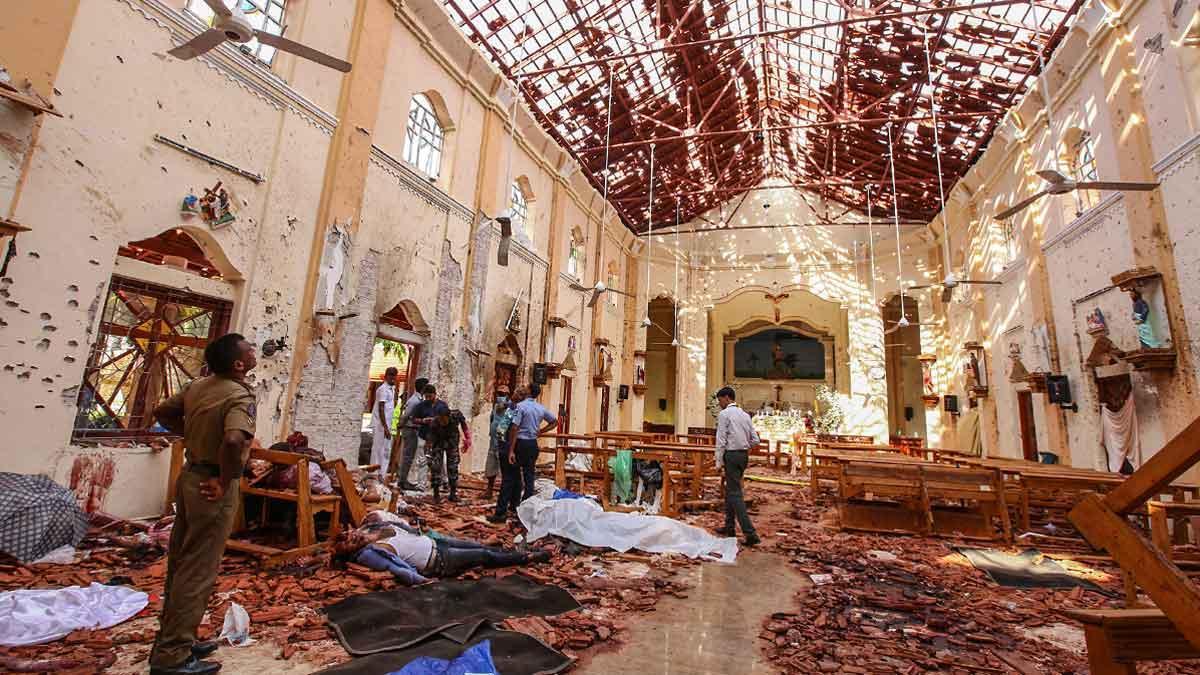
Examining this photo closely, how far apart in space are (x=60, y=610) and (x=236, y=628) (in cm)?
101

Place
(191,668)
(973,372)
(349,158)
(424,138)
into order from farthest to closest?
(973,372) < (424,138) < (349,158) < (191,668)

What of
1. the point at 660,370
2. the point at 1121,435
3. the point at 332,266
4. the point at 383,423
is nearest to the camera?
the point at 332,266

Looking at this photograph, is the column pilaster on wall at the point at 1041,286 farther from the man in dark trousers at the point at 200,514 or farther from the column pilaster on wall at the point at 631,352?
the man in dark trousers at the point at 200,514

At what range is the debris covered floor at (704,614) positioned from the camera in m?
2.89

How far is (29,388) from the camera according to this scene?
439 cm

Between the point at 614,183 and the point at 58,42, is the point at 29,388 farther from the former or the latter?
the point at 614,183

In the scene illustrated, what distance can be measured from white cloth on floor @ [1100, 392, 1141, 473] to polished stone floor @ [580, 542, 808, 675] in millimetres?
6829

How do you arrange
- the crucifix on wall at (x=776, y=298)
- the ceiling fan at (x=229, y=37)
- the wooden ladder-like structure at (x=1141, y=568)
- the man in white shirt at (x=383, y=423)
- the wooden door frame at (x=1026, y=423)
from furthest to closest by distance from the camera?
the crucifix on wall at (x=776, y=298)
the wooden door frame at (x=1026, y=423)
the man in white shirt at (x=383, y=423)
the ceiling fan at (x=229, y=37)
the wooden ladder-like structure at (x=1141, y=568)

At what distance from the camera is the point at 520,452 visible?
20.9 ft

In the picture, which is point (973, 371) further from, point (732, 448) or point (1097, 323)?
point (732, 448)

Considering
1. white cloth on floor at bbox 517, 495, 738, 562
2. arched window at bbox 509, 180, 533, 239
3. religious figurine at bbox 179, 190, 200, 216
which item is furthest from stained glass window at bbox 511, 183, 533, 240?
white cloth on floor at bbox 517, 495, 738, 562

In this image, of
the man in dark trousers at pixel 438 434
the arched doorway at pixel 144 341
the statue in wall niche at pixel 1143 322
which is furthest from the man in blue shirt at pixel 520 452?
the statue in wall niche at pixel 1143 322

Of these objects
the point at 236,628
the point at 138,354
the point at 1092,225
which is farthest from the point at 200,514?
the point at 1092,225

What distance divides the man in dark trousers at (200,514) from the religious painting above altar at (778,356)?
2140cm
